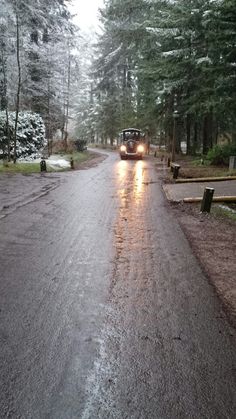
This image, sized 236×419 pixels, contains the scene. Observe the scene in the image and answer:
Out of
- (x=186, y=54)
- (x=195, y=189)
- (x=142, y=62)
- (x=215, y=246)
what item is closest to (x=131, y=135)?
(x=142, y=62)

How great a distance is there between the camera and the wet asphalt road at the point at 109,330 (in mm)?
2732

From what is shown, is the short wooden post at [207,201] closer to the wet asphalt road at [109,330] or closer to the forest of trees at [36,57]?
the wet asphalt road at [109,330]

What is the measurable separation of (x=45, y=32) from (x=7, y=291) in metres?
31.8

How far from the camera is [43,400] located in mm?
2688

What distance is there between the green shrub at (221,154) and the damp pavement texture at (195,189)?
7542 millimetres

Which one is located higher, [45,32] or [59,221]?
[45,32]

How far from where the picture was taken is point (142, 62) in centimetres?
2594

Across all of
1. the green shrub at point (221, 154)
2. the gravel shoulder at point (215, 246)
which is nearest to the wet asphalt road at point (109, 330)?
the gravel shoulder at point (215, 246)

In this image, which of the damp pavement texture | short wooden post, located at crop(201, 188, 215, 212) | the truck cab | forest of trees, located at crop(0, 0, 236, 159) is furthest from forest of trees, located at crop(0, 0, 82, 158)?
short wooden post, located at crop(201, 188, 215, 212)

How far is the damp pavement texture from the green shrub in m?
Result: 7.54

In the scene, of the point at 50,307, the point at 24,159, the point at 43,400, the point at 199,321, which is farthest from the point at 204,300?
the point at 24,159

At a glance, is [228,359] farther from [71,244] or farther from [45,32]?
[45,32]

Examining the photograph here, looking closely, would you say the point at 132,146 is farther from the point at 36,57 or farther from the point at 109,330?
the point at 109,330

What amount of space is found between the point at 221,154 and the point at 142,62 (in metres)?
9.62
